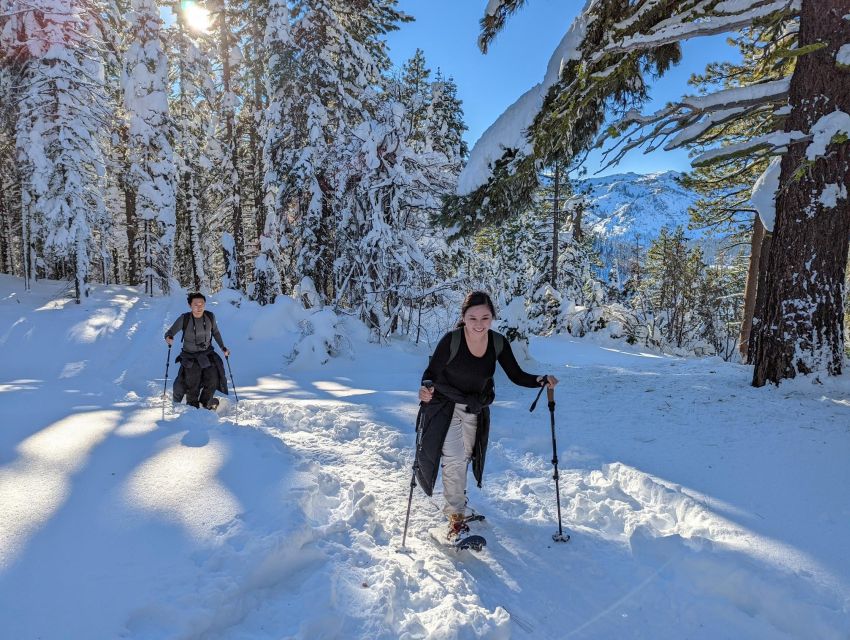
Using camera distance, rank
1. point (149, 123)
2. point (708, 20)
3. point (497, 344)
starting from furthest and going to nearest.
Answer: point (149, 123)
point (708, 20)
point (497, 344)

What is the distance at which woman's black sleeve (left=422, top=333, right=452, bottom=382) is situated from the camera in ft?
12.4

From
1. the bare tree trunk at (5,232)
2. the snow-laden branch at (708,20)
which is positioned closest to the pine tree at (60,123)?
the bare tree trunk at (5,232)

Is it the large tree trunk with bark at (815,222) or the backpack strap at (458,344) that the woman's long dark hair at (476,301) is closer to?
the backpack strap at (458,344)

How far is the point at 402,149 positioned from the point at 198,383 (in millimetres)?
8987

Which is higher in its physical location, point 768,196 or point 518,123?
point 518,123

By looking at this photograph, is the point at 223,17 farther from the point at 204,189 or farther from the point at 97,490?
the point at 97,490

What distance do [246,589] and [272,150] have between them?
1514 centimetres

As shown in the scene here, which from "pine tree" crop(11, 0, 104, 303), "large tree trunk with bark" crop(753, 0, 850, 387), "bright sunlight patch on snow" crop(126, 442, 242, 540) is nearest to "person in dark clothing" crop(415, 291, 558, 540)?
"bright sunlight patch on snow" crop(126, 442, 242, 540)

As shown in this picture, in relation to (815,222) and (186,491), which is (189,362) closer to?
(186,491)

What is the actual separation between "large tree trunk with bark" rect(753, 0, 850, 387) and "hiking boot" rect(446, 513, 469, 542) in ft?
17.1

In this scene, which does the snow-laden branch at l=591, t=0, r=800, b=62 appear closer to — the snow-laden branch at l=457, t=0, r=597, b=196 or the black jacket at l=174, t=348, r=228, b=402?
the snow-laden branch at l=457, t=0, r=597, b=196

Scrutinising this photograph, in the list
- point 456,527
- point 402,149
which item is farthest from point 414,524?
point 402,149

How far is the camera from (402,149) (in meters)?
13.4

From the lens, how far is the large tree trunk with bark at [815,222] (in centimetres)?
571
